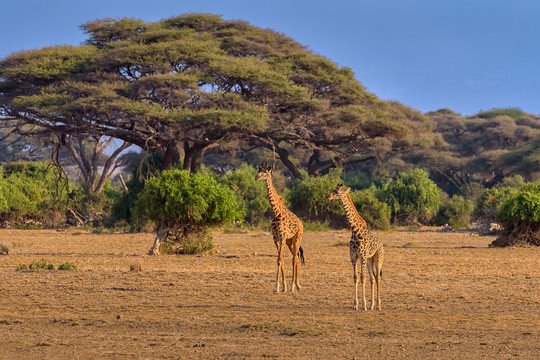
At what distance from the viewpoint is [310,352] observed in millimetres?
7785

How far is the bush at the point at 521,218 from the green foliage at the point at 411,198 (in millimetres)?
15378

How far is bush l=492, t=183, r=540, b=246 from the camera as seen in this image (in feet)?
72.4

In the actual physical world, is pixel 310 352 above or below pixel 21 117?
below

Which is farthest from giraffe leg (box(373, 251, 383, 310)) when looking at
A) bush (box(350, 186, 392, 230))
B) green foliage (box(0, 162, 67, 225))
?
green foliage (box(0, 162, 67, 225))

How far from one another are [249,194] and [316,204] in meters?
4.63

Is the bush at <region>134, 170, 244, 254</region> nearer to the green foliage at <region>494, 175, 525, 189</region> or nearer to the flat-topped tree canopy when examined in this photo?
the flat-topped tree canopy

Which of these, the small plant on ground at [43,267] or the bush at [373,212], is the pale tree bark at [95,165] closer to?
the bush at [373,212]

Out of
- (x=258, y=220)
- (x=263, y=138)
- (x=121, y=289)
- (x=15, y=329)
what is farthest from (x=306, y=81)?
(x=15, y=329)

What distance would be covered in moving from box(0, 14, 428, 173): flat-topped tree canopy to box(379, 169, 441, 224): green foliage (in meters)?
2.63

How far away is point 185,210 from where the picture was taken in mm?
19125

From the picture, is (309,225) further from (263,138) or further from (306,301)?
(306,301)

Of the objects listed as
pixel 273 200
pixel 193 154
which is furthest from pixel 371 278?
pixel 193 154

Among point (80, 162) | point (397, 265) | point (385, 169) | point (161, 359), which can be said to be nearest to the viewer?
point (161, 359)

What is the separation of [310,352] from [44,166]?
36.1 m
